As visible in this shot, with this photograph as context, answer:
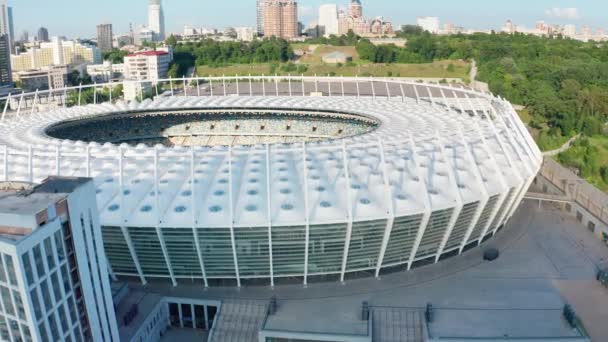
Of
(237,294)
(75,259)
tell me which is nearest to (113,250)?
(237,294)

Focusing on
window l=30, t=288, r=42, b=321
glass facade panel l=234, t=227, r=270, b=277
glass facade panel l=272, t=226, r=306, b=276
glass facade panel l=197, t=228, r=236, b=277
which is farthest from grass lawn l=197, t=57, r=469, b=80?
window l=30, t=288, r=42, b=321

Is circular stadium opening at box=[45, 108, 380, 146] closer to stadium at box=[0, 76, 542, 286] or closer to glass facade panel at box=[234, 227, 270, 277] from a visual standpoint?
stadium at box=[0, 76, 542, 286]

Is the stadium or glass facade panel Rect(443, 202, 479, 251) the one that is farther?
glass facade panel Rect(443, 202, 479, 251)

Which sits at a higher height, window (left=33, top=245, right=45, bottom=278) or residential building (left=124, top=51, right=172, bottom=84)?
residential building (left=124, top=51, right=172, bottom=84)

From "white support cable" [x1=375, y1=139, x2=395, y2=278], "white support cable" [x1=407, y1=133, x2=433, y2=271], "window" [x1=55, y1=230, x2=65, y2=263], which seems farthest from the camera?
"white support cable" [x1=407, y1=133, x2=433, y2=271]

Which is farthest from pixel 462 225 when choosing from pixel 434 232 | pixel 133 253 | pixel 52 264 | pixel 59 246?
pixel 52 264

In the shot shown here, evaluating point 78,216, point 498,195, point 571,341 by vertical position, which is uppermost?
point 78,216

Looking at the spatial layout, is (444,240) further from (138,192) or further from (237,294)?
(138,192)

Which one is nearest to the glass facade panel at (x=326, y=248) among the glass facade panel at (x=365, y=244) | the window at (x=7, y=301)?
the glass facade panel at (x=365, y=244)
